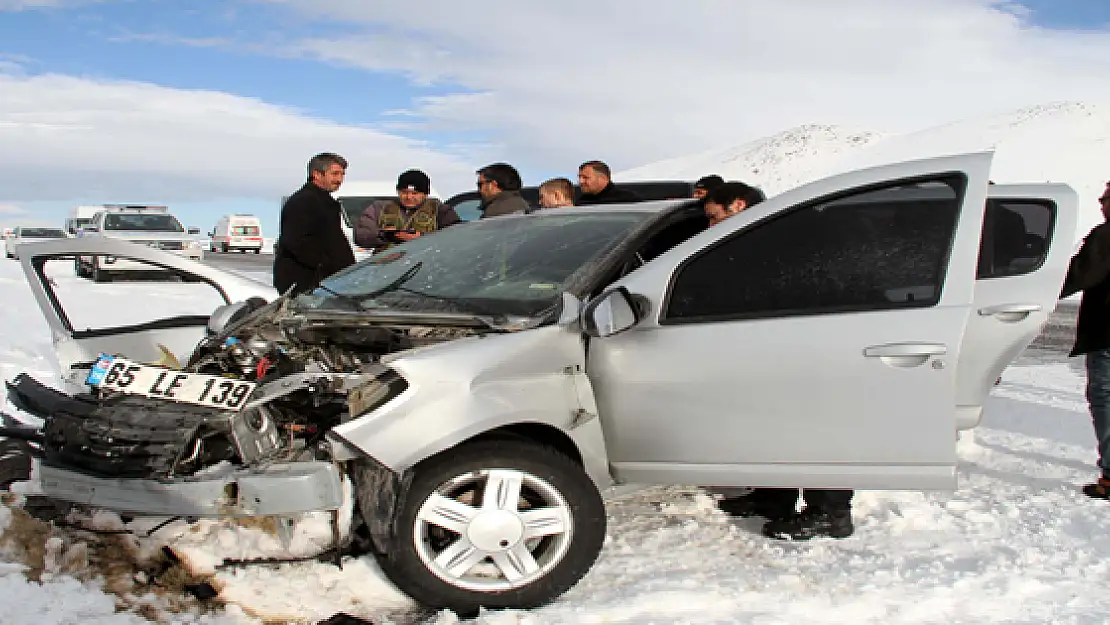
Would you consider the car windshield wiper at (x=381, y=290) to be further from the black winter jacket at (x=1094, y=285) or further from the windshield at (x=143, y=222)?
the windshield at (x=143, y=222)

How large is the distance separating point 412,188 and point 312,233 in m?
1.00

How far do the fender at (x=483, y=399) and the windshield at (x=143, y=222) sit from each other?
18883mm

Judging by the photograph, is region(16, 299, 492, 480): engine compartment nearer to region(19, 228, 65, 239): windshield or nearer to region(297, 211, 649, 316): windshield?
region(297, 211, 649, 316): windshield

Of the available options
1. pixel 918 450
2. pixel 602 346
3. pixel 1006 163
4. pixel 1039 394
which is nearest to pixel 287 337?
pixel 602 346

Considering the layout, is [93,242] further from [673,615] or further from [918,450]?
[918,450]

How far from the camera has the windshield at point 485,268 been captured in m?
3.58

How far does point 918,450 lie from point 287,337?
2568 millimetres

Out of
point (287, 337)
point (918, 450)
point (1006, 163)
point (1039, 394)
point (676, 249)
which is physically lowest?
point (1039, 394)

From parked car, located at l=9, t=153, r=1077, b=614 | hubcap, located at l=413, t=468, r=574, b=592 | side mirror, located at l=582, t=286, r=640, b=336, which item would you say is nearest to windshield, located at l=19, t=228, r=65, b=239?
parked car, located at l=9, t=153, r=1077, b=614

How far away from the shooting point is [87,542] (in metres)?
3.41

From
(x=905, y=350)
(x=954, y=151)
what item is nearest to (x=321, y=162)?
(x=905, y=350)

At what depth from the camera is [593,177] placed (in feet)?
21.3

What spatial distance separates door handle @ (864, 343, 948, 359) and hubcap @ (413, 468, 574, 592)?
121 cm

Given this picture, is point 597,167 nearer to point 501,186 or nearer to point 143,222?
point 501,186
